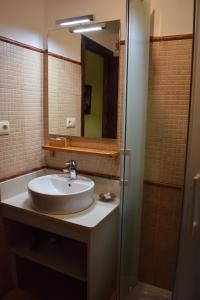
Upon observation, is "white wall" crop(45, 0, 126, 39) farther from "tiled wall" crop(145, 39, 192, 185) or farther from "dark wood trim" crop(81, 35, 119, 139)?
"tiled wall" crop(145, 39, 192, 185)

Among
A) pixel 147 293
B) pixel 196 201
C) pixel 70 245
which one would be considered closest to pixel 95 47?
pixel 196 201

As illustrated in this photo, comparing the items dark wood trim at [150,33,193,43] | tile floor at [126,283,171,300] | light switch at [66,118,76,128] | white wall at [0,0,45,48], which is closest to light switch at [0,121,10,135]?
light switch at [66,118,76,128]

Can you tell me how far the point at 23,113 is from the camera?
1.85 meters

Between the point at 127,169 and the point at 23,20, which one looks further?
the point at 23,20

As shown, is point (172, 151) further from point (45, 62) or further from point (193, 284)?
point (45, 62)

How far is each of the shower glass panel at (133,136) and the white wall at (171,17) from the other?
0.07 m

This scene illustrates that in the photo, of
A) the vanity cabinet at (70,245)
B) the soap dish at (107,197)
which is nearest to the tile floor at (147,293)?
the vanity cabinet at (70,245)

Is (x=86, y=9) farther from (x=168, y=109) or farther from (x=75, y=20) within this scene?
(x=168, y=109)

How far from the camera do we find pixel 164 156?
1667 millimetres

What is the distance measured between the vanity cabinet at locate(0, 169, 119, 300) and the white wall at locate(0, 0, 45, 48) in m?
1.13

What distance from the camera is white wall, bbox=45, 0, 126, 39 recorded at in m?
1.65

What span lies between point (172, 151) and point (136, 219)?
0.56 metres

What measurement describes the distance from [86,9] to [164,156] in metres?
1.22

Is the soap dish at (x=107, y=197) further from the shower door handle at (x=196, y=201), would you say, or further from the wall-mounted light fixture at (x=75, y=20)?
the wall-mounted light fixture at (x=75, y=20)
